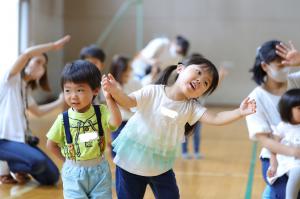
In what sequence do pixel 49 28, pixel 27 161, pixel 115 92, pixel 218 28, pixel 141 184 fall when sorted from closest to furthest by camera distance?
pixel 115 92 < pixel 141 184 < pixel 27 161 < pixel 49 28 < pixel 218 28

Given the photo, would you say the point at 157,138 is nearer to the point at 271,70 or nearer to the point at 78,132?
the point at 78,132

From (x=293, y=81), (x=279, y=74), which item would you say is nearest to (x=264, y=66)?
(x=279, y=74)

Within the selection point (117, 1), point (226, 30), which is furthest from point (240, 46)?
point (117, 1)

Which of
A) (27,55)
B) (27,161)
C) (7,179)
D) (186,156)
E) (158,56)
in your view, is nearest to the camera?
(27,55)

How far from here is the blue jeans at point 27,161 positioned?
4.45m

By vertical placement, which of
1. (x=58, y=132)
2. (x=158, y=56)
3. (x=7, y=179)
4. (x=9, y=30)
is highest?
(x=58, y=132)

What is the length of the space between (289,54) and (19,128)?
231 cm

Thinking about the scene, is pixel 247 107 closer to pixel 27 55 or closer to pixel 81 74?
pixel 81 74

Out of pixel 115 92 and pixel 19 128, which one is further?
pixel 19 128

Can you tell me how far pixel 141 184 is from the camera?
2895 mm

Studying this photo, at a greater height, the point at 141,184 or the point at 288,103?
the point at 288,103

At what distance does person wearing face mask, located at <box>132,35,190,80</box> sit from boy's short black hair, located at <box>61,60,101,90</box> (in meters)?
3.04

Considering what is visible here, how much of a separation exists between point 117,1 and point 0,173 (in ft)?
26.5

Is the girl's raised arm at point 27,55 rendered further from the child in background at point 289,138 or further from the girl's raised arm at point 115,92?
the child in background at point 289,138
